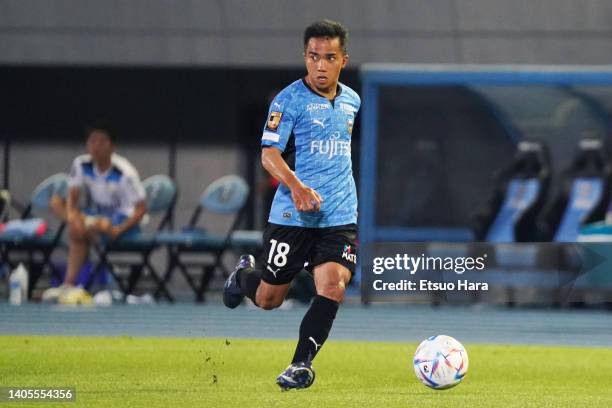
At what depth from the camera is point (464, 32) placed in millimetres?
24000

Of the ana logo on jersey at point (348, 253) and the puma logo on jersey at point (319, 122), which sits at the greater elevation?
the puma logo on jersey at point (319, 122)

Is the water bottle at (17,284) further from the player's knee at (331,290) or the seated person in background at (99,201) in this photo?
the player's knee at (331,290)

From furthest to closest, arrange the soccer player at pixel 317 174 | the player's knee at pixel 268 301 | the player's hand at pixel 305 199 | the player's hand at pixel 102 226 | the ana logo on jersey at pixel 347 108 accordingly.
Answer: the player's hand at pixel 102 226 < the player's knee at pixel 268 301 < the ana logo on jersey at pixel 347 108 < the soccer player at pixel 317 174 < the player's hand at pixel 305 199

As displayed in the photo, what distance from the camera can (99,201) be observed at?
19.1 m

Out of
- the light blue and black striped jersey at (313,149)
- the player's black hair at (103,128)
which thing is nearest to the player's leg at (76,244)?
the player's black hair at (103,128)

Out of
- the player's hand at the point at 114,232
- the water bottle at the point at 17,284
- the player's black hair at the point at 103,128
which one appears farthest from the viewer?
the water bottle at the point at 17,284

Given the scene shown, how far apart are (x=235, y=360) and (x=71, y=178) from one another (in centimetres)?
733

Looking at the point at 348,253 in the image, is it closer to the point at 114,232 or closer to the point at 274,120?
the point at 274,120

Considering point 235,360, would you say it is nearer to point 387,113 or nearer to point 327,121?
point 327,121

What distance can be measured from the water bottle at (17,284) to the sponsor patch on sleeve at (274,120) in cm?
1054

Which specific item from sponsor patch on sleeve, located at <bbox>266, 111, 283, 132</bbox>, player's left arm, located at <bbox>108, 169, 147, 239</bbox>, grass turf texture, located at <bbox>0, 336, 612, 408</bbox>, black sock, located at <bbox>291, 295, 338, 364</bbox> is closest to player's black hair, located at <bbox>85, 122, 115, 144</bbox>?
player's left arm, located at <bbox>108, 169, 147, 239</bbox>

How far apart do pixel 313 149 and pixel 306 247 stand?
1.93 ft

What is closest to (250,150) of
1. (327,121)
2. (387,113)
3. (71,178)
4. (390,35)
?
(390,35)

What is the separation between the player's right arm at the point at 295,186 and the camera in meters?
9.02
